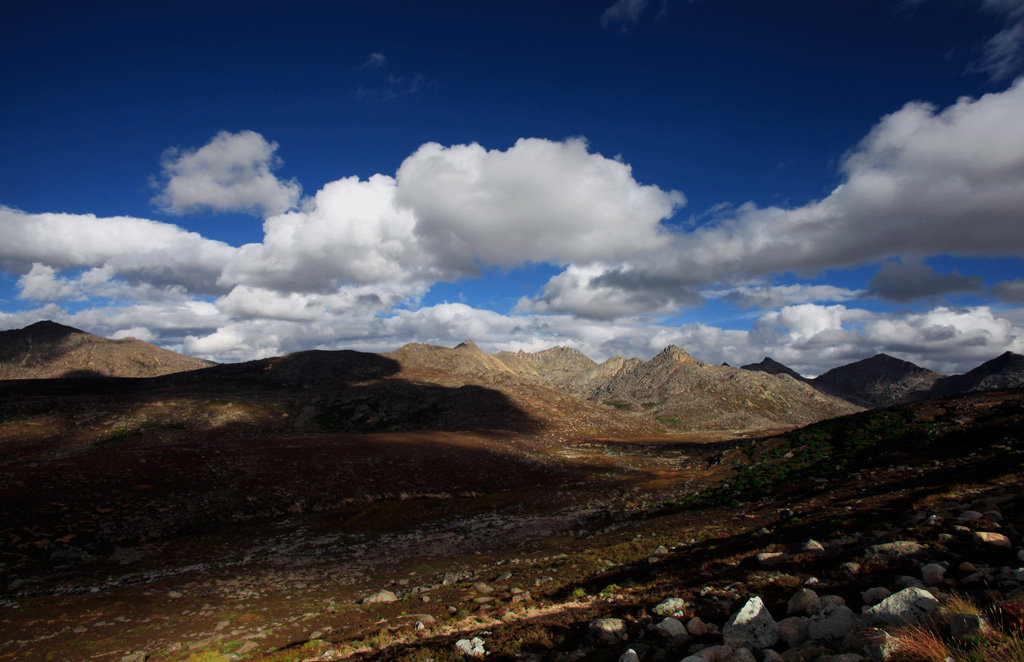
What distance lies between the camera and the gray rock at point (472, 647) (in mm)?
10641

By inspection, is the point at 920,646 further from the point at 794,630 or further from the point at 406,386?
the point at 406,386

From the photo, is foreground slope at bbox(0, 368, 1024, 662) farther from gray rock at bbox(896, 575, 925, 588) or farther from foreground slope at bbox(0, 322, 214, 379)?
foreground slope at bbox(0, 322, 214, 379)

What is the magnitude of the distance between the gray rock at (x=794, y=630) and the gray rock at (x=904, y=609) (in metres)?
1.03

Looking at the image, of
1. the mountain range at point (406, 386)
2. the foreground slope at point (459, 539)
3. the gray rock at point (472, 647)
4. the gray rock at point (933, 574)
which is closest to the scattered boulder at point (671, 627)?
the foreground slope at point (459, 539)

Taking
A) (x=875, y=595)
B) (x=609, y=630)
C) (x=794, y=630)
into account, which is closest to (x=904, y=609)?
(x=875, y=595)

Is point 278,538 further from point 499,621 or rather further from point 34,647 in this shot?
point 499,621

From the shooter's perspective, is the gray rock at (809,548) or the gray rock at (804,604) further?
the gray rock at (809,548)

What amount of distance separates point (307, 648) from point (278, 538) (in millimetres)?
17587

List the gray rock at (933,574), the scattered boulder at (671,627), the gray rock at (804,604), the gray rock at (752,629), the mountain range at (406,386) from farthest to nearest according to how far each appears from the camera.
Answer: the mountain range at (406,386) < the scattered boulder at (671,627) < the gray rock at (933,574) < the gray rock at (804,604) < the gray rock at (752,629)

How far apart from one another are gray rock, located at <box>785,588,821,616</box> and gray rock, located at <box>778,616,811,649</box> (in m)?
0.67

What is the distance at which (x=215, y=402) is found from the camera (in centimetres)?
8381

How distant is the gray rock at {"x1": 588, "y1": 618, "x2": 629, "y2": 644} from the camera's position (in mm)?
10148

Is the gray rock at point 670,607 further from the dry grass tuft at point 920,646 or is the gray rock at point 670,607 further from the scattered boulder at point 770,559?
the dry grass tuft at point 920,646

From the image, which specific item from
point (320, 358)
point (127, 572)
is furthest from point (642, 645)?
point (320, 358)
